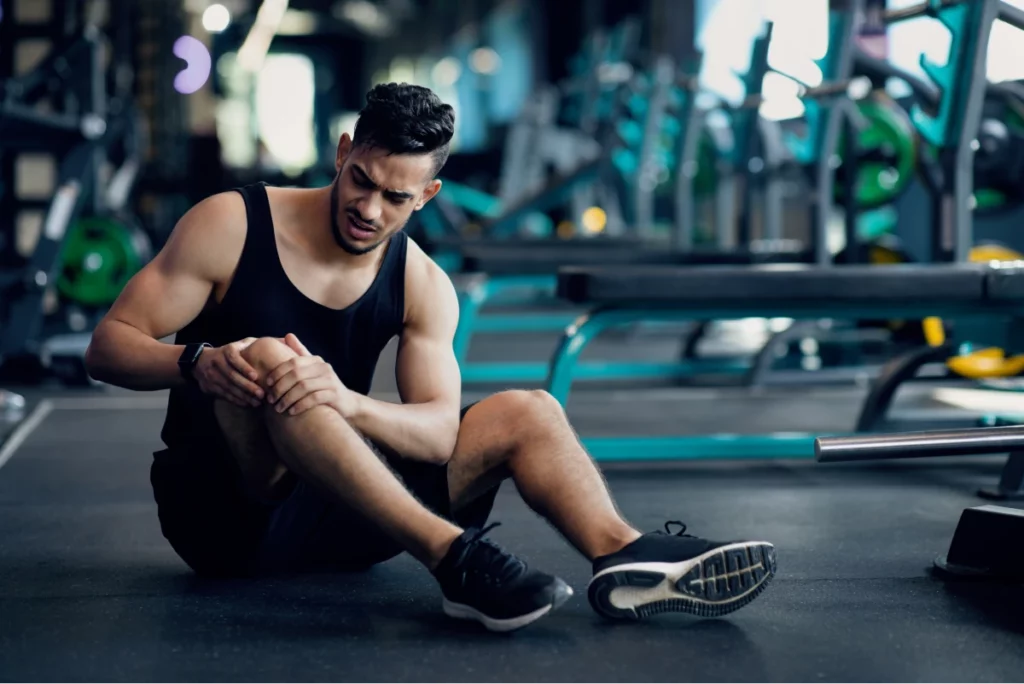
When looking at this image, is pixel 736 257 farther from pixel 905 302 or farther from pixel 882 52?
pixel 905 302

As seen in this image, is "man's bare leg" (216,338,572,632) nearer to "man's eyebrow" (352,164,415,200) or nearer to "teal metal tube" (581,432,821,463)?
"man's eyebrow" (352,164,415,200)

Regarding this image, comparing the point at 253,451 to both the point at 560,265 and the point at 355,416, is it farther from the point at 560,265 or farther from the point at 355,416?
the point at 560,265

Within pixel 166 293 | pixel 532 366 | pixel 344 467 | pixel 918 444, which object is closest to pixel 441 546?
pixel 344 467

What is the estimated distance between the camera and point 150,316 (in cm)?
175

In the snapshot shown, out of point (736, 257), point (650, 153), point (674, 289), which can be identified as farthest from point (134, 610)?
point (650, 153)

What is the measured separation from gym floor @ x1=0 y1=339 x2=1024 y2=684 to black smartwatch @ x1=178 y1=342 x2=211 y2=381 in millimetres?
336

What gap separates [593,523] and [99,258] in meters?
4.23

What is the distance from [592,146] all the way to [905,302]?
4922 mm

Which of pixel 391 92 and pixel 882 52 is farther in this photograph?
pixel 882 52

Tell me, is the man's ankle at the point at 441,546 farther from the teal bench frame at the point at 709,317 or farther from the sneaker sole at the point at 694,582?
the teal bench frame at the point at 709,317

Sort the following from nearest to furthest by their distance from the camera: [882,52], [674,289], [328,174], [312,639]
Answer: [312,639]
[674,289]
[882,52]
[328,174]

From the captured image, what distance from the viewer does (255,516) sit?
178cm

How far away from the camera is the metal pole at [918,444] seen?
1.79m

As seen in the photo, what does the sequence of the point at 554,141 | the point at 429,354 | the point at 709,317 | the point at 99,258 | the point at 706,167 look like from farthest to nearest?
the point at 554,141 → the point at 706,167 → the point at 99,258 → the point at 709,317 → the point at 429,354
